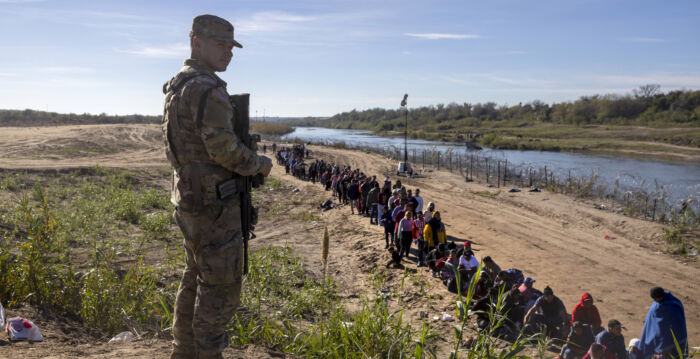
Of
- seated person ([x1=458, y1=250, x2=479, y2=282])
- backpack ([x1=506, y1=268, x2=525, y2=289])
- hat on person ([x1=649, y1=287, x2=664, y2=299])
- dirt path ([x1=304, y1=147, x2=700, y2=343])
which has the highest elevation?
hat on person ([x1=649, y1=287, x2=664, y2=299])

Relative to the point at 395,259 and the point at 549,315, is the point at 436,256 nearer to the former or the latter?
the point at 395,259

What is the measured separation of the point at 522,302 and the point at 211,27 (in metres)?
6.54

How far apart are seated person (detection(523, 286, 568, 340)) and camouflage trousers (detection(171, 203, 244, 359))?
5394 mm

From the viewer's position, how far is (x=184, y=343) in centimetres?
282

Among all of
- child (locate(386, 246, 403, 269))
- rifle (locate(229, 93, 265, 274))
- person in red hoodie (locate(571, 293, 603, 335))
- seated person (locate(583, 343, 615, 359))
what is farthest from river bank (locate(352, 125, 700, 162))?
rifle (locate(229, 93, 265, 274))

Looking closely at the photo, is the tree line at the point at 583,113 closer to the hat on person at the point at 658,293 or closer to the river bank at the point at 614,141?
the river bank at the point at 614,141

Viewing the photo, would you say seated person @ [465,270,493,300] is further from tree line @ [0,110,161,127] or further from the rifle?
tree line @ [0,110,161,127]

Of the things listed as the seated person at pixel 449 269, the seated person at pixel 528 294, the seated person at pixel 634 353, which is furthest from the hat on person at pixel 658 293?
the seated person at pixel 449 269

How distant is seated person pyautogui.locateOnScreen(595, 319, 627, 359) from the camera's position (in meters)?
5.71

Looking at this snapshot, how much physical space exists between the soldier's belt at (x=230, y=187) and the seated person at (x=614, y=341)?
5.53 meters

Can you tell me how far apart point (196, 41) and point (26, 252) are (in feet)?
10.0

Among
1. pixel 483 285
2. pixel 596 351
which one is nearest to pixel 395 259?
pixel 483 285

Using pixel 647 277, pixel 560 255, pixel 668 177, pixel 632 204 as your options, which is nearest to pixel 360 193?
pixel 560 255

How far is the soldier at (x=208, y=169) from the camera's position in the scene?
2494mm
